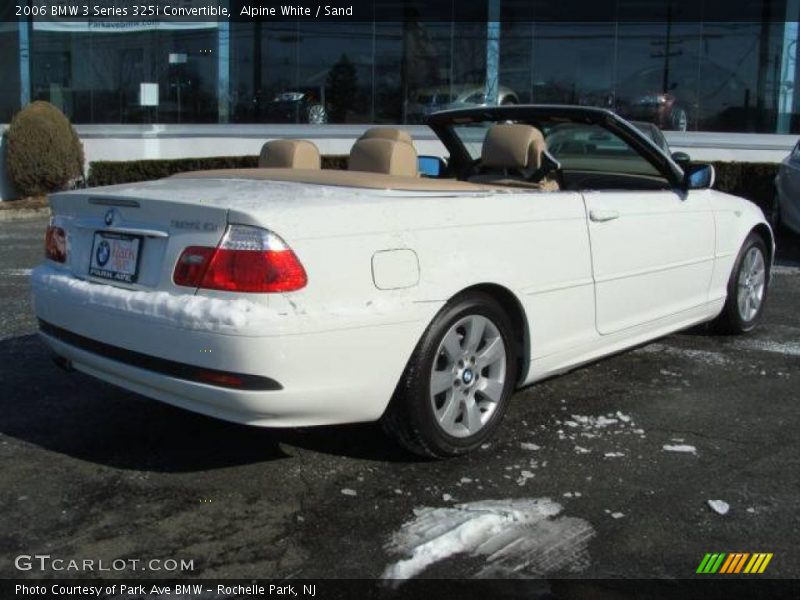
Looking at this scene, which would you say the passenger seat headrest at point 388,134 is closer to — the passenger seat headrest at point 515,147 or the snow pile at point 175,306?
the passenger seat headrest at point 515,147

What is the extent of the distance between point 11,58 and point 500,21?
10640 mm

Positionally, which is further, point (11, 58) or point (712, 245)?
point (11, 58)

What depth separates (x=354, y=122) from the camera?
18.7 m

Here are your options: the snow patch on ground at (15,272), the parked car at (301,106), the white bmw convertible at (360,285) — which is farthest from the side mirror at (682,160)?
the parked car at (301,106)

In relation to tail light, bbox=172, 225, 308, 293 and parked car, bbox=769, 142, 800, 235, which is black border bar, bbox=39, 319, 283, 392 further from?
parked car, bbox=769, 142, 800, 235

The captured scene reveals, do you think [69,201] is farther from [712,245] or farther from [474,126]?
[712,245]

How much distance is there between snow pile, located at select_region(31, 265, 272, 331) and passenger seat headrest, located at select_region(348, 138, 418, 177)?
58.9 inches

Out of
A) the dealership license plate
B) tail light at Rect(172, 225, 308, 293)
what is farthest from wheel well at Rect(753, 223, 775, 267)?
the dealership license plate

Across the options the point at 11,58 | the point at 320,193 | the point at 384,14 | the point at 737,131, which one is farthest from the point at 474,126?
the point at 11,58

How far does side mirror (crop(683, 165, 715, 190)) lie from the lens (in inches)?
203

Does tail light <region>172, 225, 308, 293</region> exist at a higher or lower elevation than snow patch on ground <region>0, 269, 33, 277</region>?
higher

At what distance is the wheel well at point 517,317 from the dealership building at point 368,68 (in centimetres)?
1414

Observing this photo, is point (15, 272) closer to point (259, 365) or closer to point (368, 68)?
point (259, 365)

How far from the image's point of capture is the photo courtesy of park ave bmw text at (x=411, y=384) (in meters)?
3.01
